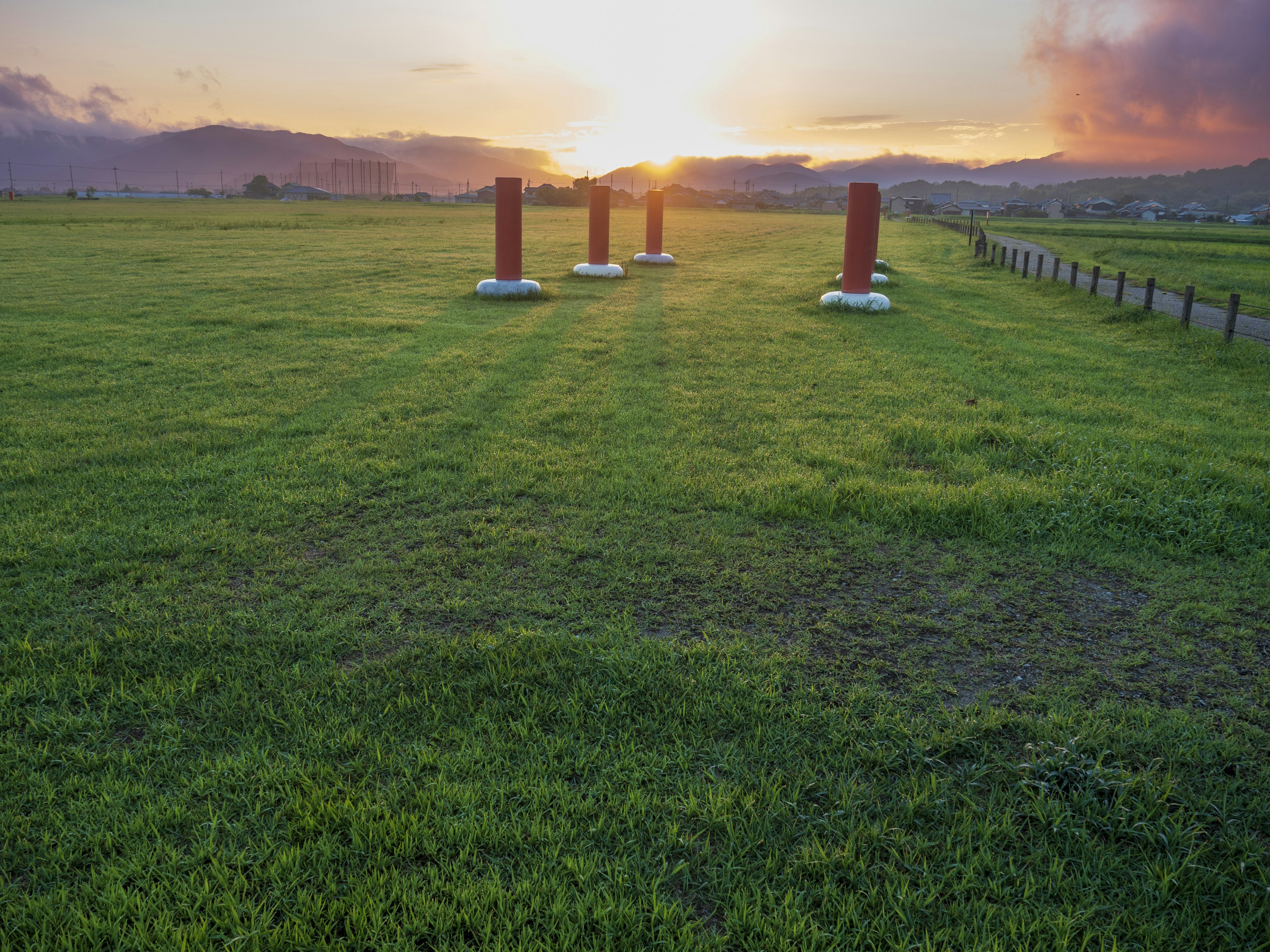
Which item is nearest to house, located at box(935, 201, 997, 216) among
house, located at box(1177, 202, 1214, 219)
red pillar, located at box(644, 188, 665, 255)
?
house, located at box(1177, 202, 1214, 219)

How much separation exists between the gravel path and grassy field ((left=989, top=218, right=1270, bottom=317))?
50 centimetres

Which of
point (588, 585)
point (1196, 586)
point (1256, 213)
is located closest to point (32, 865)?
point (588, 585)

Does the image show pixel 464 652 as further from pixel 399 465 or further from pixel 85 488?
pixel 85 488

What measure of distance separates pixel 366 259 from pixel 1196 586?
870 inches

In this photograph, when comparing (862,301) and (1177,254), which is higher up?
(1177,254)

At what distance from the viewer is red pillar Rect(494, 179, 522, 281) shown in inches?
564

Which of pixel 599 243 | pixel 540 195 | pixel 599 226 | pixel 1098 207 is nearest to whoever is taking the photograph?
pixel 599 226

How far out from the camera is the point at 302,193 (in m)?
112

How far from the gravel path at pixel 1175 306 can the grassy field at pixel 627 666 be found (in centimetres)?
607

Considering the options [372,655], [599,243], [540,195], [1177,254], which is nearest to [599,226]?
[599,243]

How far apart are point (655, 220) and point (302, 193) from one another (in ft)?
351

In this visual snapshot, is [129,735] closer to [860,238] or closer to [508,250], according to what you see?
[508,250]

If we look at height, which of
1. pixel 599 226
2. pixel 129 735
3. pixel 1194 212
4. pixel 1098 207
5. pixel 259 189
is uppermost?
pixel 1098 207

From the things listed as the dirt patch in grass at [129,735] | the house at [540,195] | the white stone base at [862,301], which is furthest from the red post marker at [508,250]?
the house at [540,195]
